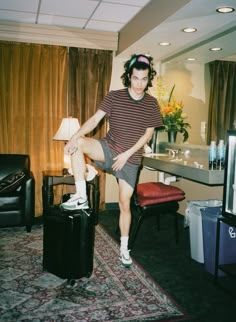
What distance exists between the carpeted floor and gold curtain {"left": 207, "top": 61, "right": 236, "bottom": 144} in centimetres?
129

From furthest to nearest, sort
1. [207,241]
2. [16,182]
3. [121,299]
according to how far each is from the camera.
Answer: [16,182] < [207,241] < [121,299]

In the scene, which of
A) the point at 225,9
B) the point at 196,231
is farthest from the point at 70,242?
the point at 225,9

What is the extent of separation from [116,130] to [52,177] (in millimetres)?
1523

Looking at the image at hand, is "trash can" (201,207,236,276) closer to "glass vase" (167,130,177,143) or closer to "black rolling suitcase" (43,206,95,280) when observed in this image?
"black rolling suitcase" (43,206,95,280)

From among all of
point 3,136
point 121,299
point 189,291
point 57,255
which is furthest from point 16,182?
point 189,291

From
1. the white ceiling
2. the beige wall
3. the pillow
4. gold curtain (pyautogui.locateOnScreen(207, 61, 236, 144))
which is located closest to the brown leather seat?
the beige wall

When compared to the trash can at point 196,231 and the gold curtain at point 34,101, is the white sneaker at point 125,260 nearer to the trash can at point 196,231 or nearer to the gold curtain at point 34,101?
the trash can at point 196,231

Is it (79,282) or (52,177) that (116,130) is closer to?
(79,282)

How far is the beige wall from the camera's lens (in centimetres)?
421

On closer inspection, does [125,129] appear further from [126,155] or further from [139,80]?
[139,80]

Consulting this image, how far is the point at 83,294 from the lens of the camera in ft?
7.50

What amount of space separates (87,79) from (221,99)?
6.31ft

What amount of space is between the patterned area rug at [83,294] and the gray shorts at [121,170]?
2.51 ft

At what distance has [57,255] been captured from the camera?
2443 millimetres
